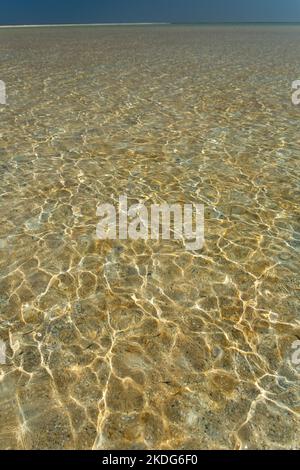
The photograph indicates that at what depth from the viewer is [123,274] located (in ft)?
18.2

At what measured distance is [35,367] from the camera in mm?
4172

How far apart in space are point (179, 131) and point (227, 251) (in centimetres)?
605

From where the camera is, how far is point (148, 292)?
5211 millimetres

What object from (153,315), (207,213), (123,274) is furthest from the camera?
(207,213)

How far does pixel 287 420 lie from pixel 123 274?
111 inches

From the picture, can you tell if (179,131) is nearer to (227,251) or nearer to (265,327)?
(227,251)

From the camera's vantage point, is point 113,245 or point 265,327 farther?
point 113,245

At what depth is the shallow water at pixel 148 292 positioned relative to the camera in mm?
3713

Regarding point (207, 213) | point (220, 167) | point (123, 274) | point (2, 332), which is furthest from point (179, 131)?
point (2, 332)

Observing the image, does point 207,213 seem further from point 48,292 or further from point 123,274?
point 48,292

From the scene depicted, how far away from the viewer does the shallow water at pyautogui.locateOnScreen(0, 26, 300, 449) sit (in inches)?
146

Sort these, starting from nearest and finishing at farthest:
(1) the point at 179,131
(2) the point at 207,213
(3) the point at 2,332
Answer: (3) the point at 2,332
(2) the point at 207,213
(1) the point at 179,131
